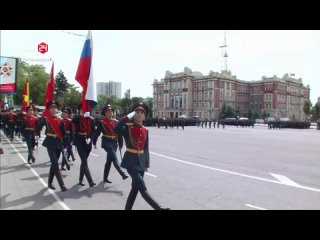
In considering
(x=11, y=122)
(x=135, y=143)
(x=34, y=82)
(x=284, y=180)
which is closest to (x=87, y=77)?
(x=135, y=143)

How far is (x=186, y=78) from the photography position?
4668 inches

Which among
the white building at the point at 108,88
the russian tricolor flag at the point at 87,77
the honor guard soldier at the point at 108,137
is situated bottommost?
the honor guard soldier at the point at 108,137

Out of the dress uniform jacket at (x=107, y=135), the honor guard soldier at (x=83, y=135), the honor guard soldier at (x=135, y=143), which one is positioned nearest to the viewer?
the honor guard soldier at (x=135, y=143)

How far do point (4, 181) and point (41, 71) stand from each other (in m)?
53.3

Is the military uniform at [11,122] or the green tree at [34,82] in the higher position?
the green tree at [34,82]

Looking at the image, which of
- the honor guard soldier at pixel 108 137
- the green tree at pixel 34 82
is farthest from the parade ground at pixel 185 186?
the green tree at pixel 34 82

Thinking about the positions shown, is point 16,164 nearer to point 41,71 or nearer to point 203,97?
point 41,71

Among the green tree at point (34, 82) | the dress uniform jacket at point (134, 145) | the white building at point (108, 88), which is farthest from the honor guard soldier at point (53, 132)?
the white building at point (108, 88)

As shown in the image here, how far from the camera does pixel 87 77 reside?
8461 mm

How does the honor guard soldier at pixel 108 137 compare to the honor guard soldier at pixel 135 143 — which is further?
the honor guard soldier at pixel 108 137

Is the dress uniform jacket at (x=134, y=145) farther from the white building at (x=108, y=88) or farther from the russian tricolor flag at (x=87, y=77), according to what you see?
the white building at (x=108, y=88)

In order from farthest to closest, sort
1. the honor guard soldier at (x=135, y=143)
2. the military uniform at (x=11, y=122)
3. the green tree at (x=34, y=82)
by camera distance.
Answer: the green tree at (x=34, y=82), the military uniform at (x=11, y=122), the honor guard soldier at (x=135, y=143)

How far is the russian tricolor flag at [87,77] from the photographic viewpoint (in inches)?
331
